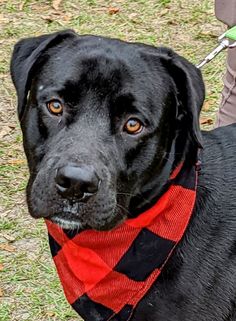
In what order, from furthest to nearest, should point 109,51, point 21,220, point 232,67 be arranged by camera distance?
point 21,220 < point 232,67 < point 109,51

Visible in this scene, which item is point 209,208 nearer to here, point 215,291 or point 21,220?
point 215,291

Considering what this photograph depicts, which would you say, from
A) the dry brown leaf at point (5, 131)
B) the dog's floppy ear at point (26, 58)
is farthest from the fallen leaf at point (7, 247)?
the dog's floppy ear at point (26, 58)

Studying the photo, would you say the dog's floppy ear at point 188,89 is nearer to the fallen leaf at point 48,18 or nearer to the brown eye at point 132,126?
the brown eye at point 132,126

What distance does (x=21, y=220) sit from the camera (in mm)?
4543

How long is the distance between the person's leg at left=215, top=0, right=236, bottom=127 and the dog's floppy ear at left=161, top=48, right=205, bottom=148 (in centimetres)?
102

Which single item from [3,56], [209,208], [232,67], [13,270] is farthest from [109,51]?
[3,56]

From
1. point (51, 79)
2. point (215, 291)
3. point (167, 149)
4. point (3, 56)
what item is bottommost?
point (3, 56)

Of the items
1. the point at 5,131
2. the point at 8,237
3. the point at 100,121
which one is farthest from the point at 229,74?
the point at 5,131

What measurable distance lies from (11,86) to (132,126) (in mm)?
3061

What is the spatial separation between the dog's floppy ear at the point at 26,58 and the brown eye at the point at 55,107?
0.18 m

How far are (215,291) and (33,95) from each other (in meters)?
1.00

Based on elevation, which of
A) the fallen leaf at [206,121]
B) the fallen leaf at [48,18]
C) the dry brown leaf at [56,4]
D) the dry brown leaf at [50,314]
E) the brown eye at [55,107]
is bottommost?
the dry brown leaf at [56,4]

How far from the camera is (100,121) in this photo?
9.26 ft

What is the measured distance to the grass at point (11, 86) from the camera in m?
4.11
